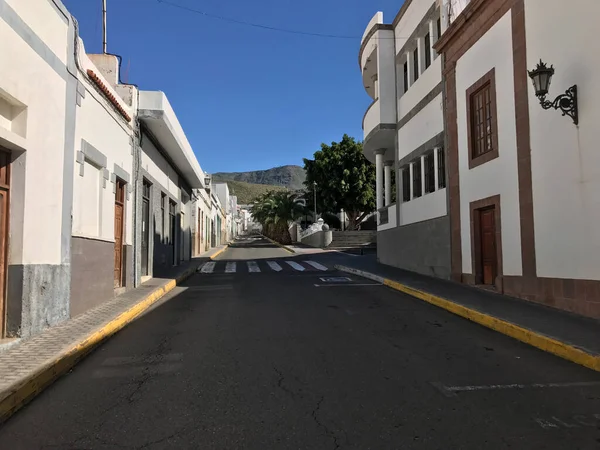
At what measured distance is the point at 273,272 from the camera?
18141 mm

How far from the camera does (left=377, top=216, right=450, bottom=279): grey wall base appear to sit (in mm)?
13656

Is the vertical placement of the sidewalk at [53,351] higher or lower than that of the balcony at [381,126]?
lower

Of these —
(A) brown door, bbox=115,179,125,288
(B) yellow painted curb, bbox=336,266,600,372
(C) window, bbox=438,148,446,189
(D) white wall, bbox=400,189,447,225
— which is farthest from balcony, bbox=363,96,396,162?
(A) brown door, bbox=115,179,125,288

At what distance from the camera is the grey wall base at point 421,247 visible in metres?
13.7

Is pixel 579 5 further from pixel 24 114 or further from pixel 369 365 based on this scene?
pixel 24 114

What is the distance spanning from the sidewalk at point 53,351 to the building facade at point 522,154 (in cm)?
754

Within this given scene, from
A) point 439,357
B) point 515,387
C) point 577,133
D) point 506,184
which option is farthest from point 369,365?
point 506,184

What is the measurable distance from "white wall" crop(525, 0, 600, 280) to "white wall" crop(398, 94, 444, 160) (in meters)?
4.70

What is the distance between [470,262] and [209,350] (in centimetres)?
804

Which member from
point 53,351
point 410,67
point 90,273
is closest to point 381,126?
point 410,67

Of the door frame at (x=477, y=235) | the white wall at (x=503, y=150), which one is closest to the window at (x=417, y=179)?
the white wall at (x=503, y=150)

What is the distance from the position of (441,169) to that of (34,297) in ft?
36.5

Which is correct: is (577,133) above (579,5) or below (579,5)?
below

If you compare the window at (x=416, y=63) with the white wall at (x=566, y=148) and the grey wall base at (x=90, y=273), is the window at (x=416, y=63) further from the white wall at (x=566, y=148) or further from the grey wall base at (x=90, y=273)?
the grey wall base at (x=90, y=273)
